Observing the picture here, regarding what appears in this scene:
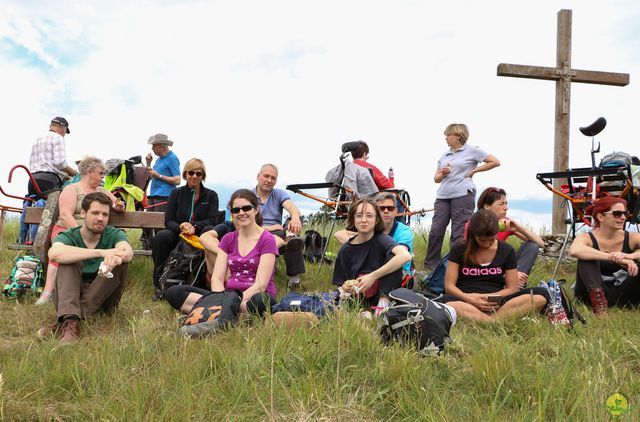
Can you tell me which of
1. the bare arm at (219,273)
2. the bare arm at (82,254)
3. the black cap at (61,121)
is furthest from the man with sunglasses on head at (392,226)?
the black cap at (61,121)

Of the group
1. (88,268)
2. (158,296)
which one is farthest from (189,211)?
(88,268)

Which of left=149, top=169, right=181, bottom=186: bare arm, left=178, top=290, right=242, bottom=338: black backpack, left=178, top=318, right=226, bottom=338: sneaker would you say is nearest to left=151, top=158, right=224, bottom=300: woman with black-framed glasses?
left=178, top=290, right=242, bottom=338: black backpack

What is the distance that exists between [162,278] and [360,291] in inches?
92.2

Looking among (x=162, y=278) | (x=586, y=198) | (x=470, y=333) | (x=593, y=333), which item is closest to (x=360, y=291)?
(x=470, y=333)

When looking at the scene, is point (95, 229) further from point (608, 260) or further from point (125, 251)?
point (608, 260)

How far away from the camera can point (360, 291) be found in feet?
16.5

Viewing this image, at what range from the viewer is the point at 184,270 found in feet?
20.4

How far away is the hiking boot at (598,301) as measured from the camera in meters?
5.41

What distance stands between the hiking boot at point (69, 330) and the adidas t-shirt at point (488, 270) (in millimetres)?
3171

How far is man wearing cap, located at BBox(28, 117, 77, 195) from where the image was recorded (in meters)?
9.04

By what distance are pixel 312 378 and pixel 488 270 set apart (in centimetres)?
251

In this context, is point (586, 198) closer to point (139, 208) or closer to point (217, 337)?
point (217, 337)

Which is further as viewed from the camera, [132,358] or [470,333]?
[470,333]

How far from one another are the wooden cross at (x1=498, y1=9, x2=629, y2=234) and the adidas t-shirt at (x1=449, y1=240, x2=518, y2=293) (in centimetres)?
491
